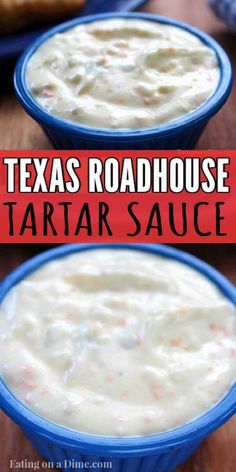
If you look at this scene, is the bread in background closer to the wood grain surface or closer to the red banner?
the wood grain surface

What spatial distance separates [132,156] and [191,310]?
0.26 meters

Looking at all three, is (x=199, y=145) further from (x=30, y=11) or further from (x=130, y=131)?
(x=30, y=11)

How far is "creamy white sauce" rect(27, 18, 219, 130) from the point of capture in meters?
0.88

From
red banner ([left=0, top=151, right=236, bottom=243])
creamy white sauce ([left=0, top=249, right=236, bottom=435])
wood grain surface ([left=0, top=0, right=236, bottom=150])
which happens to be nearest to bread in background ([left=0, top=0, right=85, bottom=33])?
wood grain surface ([left=0, top=0, right=236, bottom=150])

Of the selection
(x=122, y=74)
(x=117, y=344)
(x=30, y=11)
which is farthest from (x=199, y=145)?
(x=117, y=344)

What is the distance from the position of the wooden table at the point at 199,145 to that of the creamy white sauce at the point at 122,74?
10cm

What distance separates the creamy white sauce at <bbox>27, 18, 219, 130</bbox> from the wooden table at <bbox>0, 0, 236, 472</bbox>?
10 centimetres

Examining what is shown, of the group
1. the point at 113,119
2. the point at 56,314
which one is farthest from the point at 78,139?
the point at 56,314

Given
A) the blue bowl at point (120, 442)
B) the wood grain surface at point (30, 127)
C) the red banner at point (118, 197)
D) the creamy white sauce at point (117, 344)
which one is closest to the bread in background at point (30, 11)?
the wood grain surface at point (30, 127)

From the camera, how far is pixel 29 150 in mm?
991

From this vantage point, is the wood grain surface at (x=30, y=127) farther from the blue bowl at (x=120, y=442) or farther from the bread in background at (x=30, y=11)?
the blue bowl at (x=120, y=442)

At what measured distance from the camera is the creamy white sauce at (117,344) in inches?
23.1

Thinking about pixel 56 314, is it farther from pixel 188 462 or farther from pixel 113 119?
pixel 113 119

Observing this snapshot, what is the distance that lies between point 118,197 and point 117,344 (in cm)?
27
